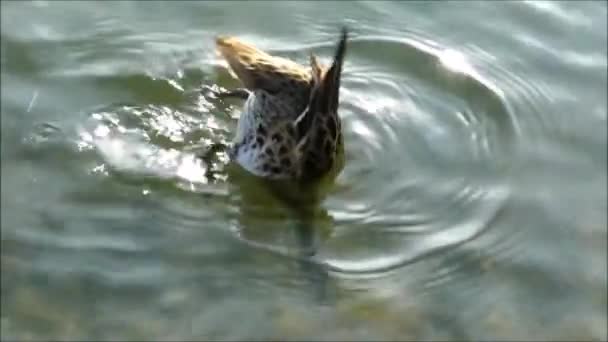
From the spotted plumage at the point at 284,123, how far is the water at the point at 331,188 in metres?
0.18

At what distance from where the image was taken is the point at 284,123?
7.64 meters

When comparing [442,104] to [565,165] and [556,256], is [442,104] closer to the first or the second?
[565,165]

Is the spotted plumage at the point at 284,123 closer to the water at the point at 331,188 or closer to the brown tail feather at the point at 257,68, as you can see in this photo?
the brown tail feather at the point at 257,68

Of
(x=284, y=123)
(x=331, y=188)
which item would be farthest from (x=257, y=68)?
(x=331, y=188)

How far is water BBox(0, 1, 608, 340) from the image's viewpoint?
21.3 feet

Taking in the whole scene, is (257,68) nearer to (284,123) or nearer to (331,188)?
(284,123)

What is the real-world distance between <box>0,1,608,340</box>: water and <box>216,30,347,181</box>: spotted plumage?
7.1 inches

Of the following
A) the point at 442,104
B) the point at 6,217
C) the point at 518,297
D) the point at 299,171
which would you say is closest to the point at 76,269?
the point at 6,217

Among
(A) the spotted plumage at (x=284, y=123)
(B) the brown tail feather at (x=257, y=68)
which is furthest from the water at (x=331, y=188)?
(B) the brown tail feather at (x=257, y=68)

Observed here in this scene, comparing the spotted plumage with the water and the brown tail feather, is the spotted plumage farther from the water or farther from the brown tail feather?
the water

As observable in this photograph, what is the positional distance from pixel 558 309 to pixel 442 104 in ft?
6.18

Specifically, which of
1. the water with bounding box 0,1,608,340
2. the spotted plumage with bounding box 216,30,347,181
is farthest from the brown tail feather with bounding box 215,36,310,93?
the water with bounding box 0,1,608,340

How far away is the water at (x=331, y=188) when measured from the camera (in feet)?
21.3

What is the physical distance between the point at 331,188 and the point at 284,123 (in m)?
0.46
